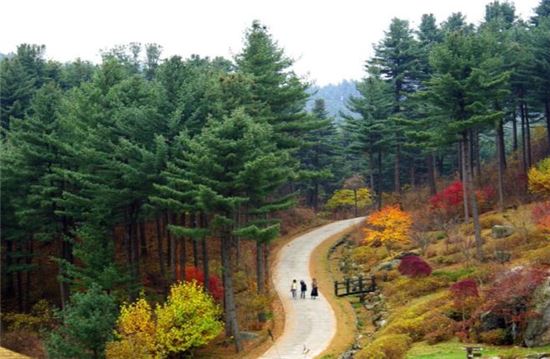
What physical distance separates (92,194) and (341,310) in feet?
51.7

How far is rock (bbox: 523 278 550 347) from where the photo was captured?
816 inches

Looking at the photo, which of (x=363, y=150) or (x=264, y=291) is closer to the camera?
(x=264, y=291)

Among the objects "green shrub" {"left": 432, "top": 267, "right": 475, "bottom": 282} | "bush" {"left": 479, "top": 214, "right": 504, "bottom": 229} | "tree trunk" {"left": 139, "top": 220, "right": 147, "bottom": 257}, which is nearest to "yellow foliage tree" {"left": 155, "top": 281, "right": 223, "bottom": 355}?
"green shrub" {"left": 432, "top": 267, "right": 475, "bottom": 282}

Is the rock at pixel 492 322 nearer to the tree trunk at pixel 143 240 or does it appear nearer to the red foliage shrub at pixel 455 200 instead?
the red foliage shrub at pixel 455 200

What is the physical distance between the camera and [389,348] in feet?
75.2

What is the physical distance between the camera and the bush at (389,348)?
22547 millimetres

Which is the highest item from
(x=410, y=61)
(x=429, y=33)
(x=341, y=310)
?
(x=429, y=33)

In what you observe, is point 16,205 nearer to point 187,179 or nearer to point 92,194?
point 92,194

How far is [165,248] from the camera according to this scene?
47938mm

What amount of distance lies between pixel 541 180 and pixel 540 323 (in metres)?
19.6

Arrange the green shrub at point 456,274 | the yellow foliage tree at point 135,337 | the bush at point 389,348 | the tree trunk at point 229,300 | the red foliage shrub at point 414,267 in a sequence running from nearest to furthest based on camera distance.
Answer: the bush at point 389,348, the yellow foliage tree at point 135,337, the tree trunk at point 229,300, the green shrub at point 456,274, the red foliage shrub at point 414,267

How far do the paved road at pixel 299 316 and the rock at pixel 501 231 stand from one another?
1052 centimetres

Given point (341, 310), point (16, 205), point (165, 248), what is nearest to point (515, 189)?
point (341, 310)

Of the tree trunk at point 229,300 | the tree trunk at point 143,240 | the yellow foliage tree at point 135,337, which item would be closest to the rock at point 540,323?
the tree trunk at point 229,300
